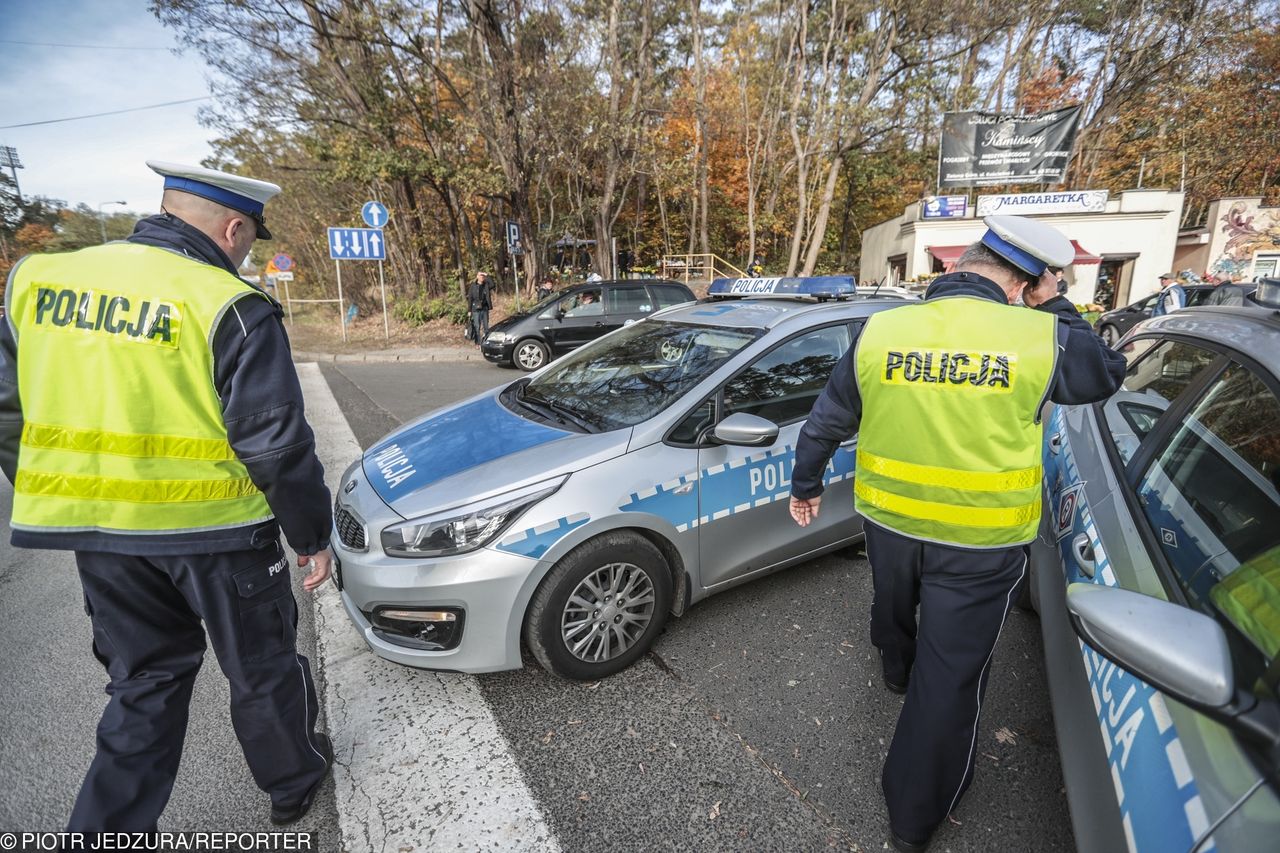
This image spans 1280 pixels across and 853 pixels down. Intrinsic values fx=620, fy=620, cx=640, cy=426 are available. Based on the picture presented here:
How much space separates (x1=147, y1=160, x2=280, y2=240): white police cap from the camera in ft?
5.45

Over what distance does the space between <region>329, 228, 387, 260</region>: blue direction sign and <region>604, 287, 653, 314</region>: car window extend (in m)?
5.21

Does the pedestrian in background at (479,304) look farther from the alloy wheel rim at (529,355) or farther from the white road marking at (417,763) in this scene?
the white road marking at (417,763)

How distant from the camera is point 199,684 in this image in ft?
8.61

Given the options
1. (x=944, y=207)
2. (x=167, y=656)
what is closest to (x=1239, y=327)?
(x=167, y=656)

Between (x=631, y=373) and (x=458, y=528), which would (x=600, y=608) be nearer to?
(x=458, y=528)

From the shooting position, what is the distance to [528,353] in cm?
1152

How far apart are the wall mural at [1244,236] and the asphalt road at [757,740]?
25.7 metres

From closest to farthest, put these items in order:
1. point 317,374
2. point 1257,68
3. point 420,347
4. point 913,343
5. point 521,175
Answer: point 913,343
point 317,374
point 420,347
point 521,175
point 1257,68

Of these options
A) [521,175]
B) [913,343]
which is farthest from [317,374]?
[913,343]

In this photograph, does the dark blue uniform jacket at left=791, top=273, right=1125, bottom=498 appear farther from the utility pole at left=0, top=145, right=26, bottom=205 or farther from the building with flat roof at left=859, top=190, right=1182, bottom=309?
the utility pole at left=0, top=145, right=26, bottom=205

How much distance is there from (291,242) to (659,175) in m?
21.1

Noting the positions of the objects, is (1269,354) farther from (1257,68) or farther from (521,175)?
(1257,68)

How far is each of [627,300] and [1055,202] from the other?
55.0ft

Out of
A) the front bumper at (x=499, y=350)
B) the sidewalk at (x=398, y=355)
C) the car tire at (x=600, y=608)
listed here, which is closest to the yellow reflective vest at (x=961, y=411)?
the car tire at (x=600, y=608)
